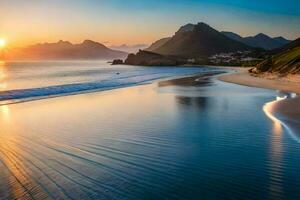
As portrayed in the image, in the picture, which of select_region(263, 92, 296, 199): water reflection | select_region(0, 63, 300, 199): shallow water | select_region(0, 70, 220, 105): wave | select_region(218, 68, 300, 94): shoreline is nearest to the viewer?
select_region(263, 92, 296, 199): water reflection

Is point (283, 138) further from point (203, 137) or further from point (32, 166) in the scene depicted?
point (32, 166)

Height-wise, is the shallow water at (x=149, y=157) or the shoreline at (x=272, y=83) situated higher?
the shallow water at (x=149, y=157)

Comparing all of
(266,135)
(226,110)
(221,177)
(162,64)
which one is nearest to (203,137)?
(266,135)

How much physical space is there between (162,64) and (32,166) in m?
180

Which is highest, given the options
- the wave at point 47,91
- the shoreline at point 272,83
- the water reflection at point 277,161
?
the water reflection at point 277,161

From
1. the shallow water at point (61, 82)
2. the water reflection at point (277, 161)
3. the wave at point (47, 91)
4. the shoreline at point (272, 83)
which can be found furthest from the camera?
the shoreline at point (272, 83)

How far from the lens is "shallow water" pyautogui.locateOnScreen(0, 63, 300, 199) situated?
7.40m

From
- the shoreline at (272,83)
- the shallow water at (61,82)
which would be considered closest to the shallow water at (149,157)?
the shallow water at (61,82)

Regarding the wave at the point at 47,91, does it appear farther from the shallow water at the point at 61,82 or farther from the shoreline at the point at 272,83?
the shoreline at the point at 272,83

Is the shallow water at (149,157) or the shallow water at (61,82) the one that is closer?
the shallow water at (149,157)

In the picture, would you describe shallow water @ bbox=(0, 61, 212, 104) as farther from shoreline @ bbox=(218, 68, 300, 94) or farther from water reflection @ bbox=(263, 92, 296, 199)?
water reflection @ bbox=(263, 92, 296, 199)

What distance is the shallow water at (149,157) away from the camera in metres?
7.40

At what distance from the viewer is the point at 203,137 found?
12.4 m

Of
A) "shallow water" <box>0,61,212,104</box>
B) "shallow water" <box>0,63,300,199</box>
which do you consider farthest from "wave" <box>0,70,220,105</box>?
"shallow water" <box>0,63,300,199</box>
